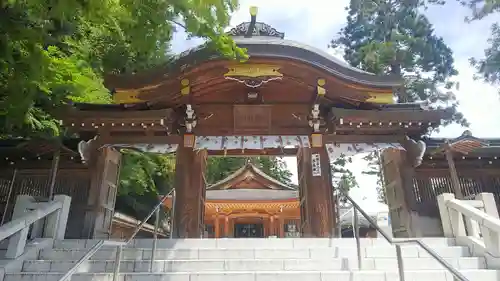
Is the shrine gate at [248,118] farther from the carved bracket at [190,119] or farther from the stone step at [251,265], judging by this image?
the stone step at [251,265]

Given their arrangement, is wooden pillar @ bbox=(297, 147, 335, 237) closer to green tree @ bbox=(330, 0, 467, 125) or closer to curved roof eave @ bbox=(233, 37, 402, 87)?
curved roof eave @ bbox=(233, 37, 402, 87)

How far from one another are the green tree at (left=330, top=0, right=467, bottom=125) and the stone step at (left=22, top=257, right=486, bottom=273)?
48.8ft

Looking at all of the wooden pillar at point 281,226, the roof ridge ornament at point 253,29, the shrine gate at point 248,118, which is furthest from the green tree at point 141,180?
the wooden pillar at point 281,226

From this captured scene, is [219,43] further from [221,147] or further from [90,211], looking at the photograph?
[90,211]

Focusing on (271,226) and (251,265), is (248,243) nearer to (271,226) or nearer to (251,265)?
(251,265)

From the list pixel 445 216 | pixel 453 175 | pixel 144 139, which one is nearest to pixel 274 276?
pixel 445 216

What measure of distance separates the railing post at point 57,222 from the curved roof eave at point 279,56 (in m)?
2.62

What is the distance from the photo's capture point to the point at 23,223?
5.05 meters

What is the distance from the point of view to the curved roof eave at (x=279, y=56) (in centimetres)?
684

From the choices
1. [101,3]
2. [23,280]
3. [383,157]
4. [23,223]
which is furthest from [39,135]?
[383,157]

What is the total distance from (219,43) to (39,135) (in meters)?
4.42

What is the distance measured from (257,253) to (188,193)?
2.49 metres

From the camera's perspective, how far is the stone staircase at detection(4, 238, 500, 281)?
4301 millimetres

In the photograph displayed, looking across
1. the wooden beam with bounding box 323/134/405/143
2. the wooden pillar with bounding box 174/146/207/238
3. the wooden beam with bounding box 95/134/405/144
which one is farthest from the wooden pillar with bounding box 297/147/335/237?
the wooden pillar with bounding box 174/146/207/238
